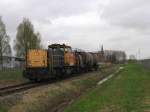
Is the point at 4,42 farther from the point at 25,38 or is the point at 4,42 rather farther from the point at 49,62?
the point at 49,62

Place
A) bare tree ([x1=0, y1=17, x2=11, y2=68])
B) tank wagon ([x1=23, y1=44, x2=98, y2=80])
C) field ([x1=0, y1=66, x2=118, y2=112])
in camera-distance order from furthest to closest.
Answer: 1. bare tree ([x1=0, y1=17, x2=11, y2=68])
2. tank wagon ([x1=23, y1=44, x2=98, y2=80])
3. field ([x1=0, y1=66, x2=118, y2=112])

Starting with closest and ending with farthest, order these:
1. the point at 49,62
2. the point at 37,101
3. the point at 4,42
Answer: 1. the point at 37,101
2. the point at 49,62
3. the point at 4,42

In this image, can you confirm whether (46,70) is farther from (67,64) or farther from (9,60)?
(9,60)

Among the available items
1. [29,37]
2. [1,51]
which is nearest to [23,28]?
[29,37]

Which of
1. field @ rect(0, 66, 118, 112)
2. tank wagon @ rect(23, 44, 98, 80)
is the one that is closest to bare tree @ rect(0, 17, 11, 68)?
tank wagon @ rect(23, 44, 98, 80)

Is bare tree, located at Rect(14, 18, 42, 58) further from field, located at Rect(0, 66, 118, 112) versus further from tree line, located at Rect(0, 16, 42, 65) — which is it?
field, located at Rect(0, 66, 118, 112)

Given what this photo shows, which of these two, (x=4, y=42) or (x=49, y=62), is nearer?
(x=49, y=62)

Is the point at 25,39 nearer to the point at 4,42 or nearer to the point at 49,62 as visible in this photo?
the point at 4,42

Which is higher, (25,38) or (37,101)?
(25,38)

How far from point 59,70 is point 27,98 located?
61.8ft

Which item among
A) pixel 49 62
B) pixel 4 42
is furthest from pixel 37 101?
pixel 4 42

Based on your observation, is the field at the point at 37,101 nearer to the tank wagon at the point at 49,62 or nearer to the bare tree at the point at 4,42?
the tank wagon at the point at 49,62

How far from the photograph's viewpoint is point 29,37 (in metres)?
91.6

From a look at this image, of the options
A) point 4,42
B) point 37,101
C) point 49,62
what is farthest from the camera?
point 4,42
